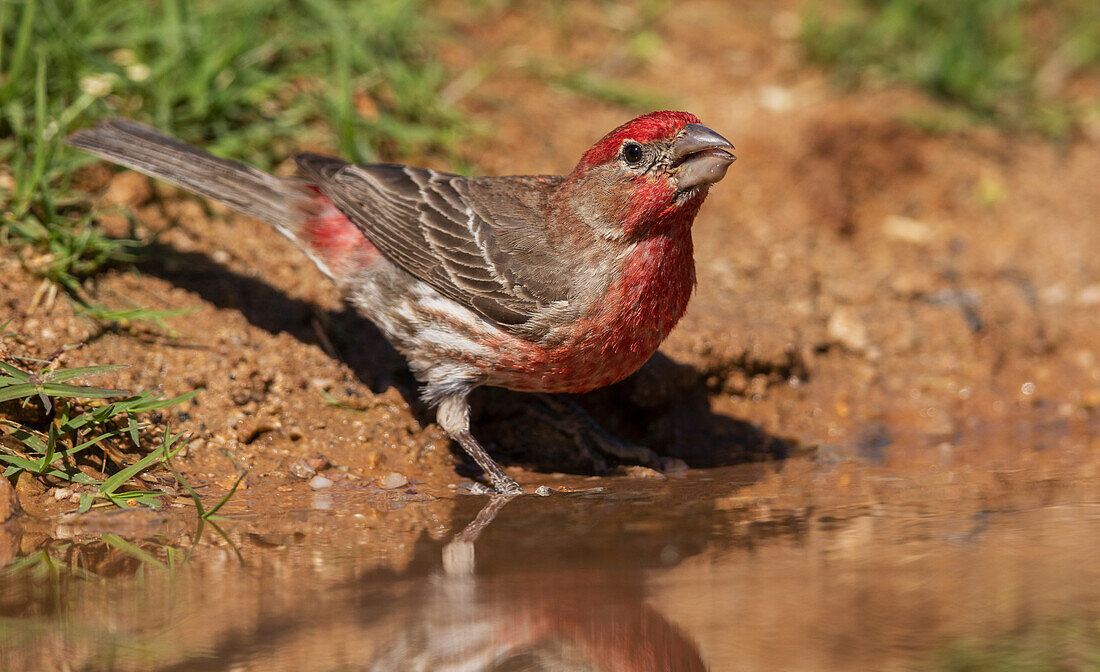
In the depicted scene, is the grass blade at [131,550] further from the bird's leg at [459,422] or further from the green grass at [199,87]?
the green grass at [199,87]

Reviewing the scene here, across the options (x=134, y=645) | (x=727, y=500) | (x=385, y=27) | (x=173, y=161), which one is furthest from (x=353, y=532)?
(x=385, y=27)

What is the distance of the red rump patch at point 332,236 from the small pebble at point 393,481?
1071 millimetres

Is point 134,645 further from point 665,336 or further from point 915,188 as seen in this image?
point 915,188

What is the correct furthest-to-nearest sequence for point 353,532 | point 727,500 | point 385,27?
point 385,27
point 727,500
point 353,532

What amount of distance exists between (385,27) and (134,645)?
4.60 metres

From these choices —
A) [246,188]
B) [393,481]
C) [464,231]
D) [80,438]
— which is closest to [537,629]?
[393,481]

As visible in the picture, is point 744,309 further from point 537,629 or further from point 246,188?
point 537,629

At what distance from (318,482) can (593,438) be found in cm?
125

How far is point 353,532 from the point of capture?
377cm

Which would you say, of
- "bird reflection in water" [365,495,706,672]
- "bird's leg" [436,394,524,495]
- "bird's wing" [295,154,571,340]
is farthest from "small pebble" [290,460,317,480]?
"bird reflection in water" [365,495,706,672]

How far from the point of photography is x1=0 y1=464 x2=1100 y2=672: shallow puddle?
2730 millimetres

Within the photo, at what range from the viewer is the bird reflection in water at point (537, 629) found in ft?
8.93

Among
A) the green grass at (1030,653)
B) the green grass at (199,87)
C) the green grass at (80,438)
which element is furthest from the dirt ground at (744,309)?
the green grass at (1030,653)

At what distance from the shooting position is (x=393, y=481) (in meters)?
4.52
